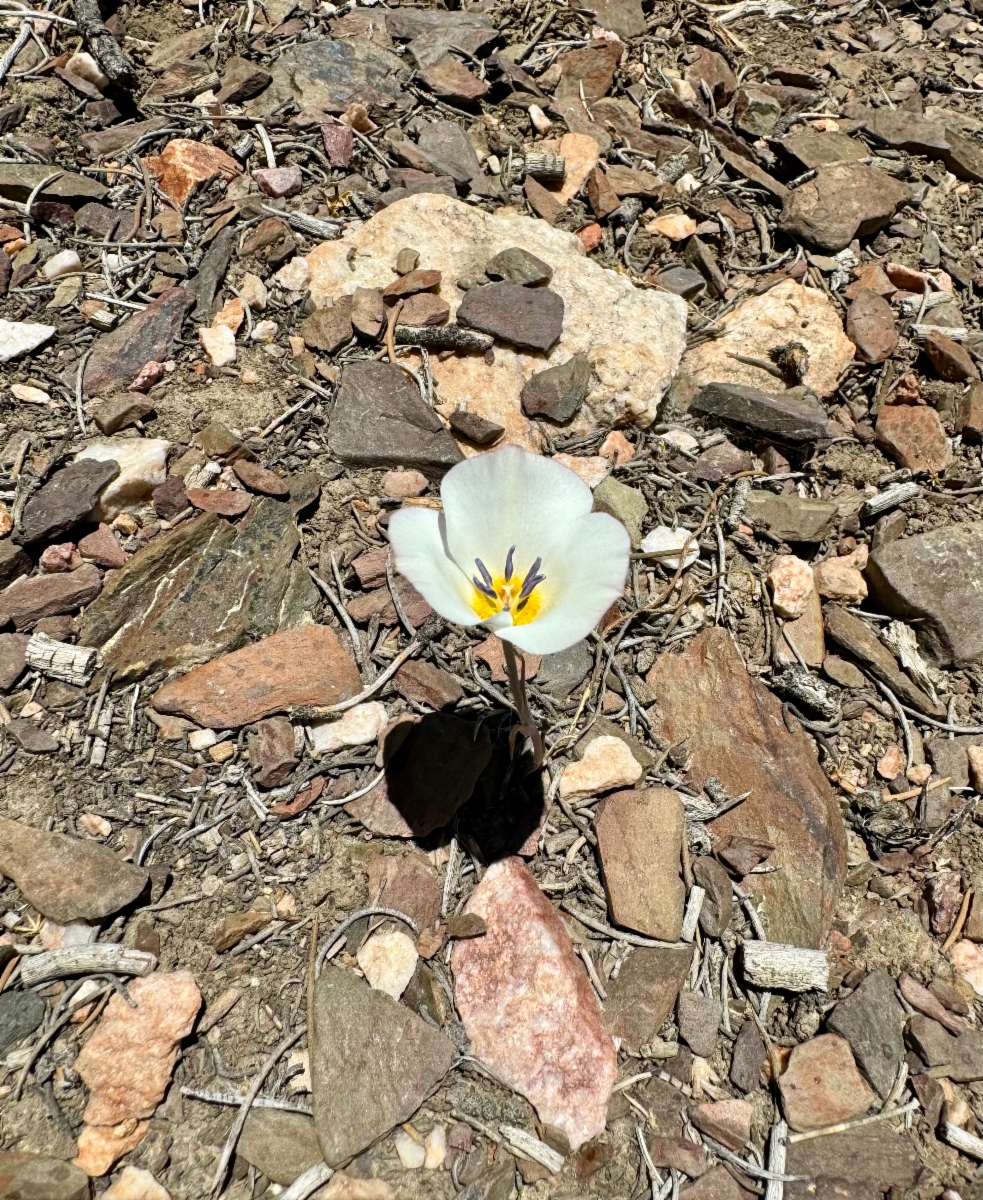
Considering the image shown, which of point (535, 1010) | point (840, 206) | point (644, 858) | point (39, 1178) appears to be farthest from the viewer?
point (840, 206)

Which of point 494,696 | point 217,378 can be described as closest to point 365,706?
point 494,696

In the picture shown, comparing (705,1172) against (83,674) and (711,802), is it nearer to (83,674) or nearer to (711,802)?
(711,802)

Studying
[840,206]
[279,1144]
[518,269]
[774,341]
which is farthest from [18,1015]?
[840,206]

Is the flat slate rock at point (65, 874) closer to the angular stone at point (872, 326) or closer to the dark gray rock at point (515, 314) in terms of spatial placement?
the dark gray rock at point (515, 314)

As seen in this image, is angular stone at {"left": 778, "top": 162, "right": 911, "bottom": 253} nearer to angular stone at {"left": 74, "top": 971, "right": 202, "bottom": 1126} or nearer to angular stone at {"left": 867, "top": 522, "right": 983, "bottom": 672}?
angular stone at {"left": 867, "top": 522, "right": 983, "bottom": 672}

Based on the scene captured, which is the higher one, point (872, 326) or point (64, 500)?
point (872, 326)

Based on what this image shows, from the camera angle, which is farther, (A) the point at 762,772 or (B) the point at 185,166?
(B) the point at 185,166

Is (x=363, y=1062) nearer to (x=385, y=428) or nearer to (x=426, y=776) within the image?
(x=426, y=776)
